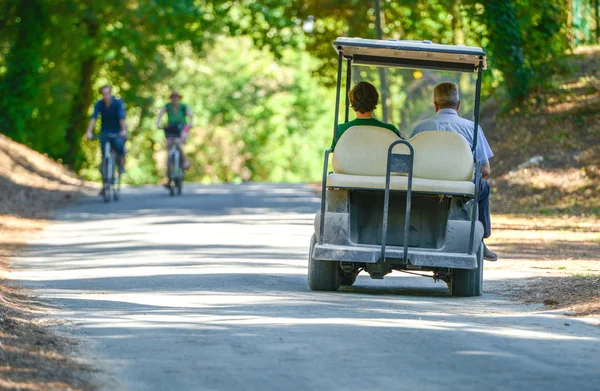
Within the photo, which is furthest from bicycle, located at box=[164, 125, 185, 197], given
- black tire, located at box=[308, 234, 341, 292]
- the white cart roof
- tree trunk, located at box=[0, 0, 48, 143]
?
black tire, located at box=[308, 234, 341, 292]

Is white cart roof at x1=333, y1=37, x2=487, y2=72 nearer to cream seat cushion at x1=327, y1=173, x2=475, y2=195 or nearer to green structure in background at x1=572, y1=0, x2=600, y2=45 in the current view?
cream seat cushion at x1=327, y1=173, x2=475, y2=195

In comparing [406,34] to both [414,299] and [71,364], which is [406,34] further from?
[71,364]

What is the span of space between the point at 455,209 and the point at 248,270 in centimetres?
285

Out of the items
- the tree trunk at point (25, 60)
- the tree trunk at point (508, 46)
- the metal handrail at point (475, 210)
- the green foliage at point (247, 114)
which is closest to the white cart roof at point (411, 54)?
the metal handrail at point (475, 210)

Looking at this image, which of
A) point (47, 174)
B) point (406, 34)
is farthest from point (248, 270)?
point (406, 34)

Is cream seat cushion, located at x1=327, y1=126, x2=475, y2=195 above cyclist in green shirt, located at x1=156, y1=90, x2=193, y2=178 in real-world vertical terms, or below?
below

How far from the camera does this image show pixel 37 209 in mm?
23734

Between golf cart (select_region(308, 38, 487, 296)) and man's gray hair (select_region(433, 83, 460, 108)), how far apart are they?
0.52 metres

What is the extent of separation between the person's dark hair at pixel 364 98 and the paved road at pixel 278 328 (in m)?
1.64

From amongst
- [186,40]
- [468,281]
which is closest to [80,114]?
[186,40]

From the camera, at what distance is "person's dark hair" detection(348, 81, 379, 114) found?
12234mm

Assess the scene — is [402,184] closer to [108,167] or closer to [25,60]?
[108,167]

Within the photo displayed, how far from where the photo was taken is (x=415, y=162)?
1130cm

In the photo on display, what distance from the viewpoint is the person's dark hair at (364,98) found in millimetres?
12234
